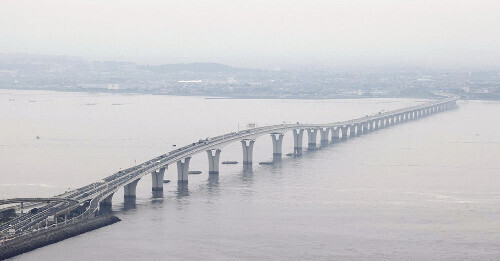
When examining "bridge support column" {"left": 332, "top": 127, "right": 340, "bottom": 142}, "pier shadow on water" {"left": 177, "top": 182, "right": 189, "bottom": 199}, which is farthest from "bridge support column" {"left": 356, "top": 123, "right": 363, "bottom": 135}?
"pier shadow on water" {"left": 177, "top": 182, "right": 189, "bottom": 199}

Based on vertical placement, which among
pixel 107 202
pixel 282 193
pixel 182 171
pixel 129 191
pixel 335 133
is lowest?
pixel 282 193

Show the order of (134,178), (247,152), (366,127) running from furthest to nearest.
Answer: (366,127) < (247,152) < (134,178)

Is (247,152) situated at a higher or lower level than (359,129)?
higher

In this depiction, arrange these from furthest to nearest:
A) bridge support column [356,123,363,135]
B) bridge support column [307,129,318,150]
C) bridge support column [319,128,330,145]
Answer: bridge support column [356,123,363,135]
bridge support column [319,128,330,145]
bridge support column [307,129,318,150]

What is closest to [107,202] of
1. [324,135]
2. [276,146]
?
[276,146]

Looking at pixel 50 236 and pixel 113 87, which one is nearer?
pixel 50 236

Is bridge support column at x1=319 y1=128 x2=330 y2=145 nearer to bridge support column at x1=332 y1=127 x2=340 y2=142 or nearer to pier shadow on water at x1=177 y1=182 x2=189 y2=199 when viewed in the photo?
bridge support column at x1=332 y1=127 x2=340 y2=142

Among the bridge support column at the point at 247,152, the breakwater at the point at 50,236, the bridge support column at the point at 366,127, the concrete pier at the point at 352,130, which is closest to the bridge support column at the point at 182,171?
the bridge support column at the point at 247,152

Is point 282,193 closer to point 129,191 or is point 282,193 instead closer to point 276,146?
point 129,191
